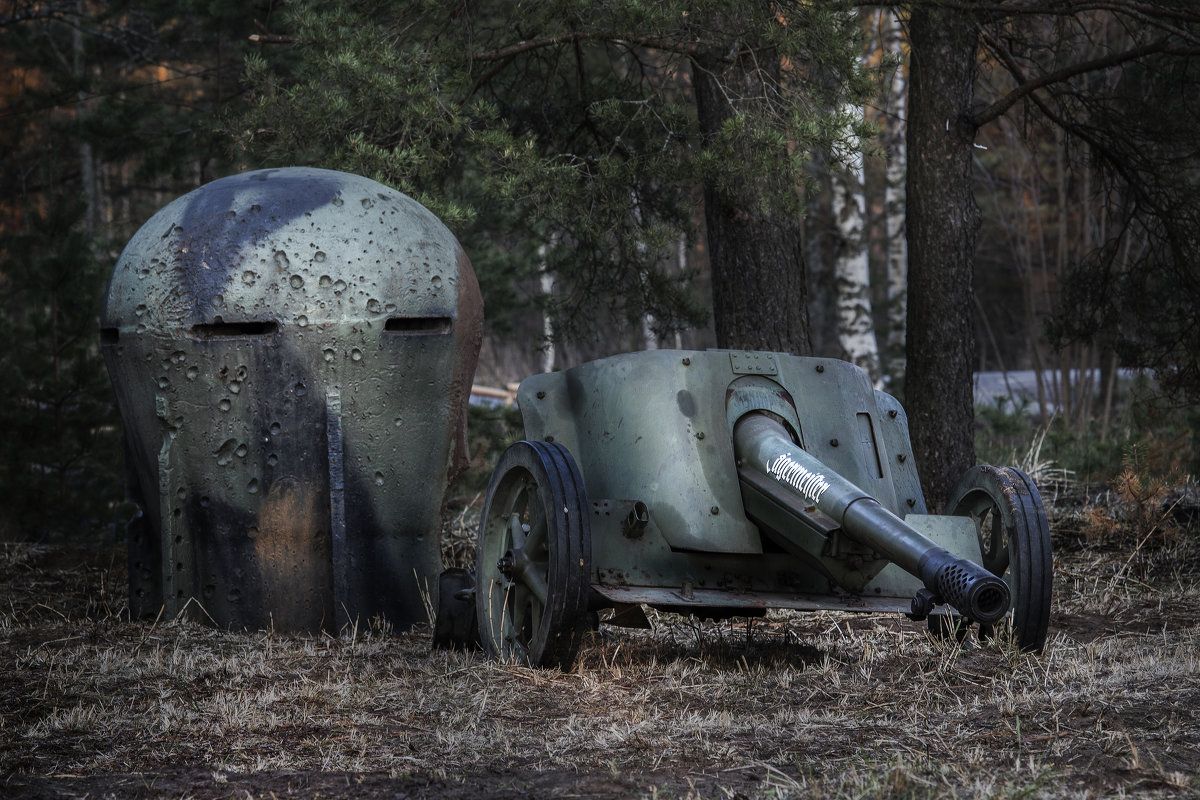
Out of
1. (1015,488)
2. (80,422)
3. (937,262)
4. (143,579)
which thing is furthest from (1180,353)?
(80,422)

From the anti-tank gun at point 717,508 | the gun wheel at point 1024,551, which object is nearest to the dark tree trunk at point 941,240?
the anti-tank gun at point 717,508

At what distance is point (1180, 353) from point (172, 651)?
6.67m

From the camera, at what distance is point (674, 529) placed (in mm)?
4930

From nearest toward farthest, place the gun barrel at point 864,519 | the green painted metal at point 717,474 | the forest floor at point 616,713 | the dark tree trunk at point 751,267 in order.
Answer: the forest floor at point 616,713 → the gun barrel at point 864,519 → the green painted metal at point 717,474 → the dark tree trunk at point 751,267

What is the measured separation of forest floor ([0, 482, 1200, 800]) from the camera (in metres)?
3.42

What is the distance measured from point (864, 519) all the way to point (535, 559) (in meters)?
1.38

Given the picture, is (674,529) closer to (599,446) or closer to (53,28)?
(599,446)

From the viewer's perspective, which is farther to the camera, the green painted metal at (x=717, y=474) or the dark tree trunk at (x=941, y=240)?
the dark tree trunk at (x=941, y=240)

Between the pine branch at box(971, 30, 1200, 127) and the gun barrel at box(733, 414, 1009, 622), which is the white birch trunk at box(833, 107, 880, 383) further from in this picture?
the gun barrel at box(733, 414, 1009, 622)

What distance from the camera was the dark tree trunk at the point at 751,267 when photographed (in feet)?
26.3

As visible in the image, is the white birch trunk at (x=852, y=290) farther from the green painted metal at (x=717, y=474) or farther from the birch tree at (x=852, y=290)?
the green painted metal at (x=717, y=474)

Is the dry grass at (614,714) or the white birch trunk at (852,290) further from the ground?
the white birch trunk at (852,290)

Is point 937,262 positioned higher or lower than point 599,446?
higher

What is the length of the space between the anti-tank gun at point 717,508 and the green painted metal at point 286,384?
723 mm
